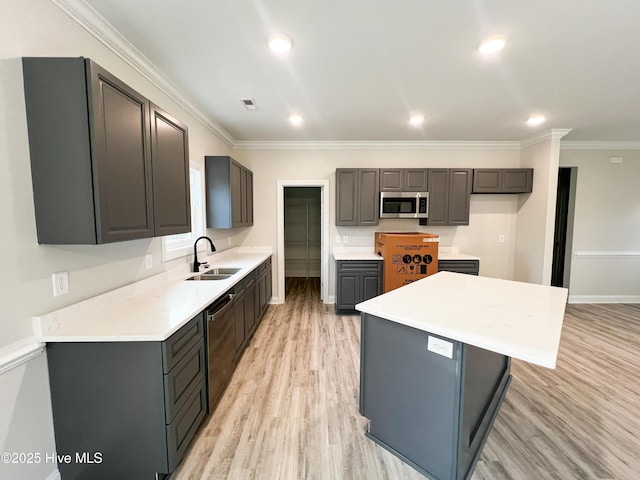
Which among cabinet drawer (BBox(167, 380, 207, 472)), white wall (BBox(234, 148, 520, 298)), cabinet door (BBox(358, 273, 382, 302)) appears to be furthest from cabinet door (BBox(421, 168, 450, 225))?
cabinet drawer (BBox(167, 380, 207, 472))

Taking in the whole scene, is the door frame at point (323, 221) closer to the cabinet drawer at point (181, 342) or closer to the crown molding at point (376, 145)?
the crown molding at point (376, 145)

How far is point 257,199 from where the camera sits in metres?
4.39

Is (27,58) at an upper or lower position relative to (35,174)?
upper

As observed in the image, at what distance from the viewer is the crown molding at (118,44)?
1.50m

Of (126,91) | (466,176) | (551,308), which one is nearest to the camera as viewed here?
(126,91)

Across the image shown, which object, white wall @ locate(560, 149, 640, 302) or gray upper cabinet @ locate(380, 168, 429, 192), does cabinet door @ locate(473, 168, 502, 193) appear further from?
white wall @ locate(560, 149, 640, 302)

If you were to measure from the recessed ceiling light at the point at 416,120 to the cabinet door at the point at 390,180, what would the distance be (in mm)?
738

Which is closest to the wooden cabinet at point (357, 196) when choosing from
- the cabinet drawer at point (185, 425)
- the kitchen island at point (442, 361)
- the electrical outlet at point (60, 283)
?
the kitchen island at point (442, 361)

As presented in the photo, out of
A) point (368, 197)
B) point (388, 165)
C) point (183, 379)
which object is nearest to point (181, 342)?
point (183, 379)

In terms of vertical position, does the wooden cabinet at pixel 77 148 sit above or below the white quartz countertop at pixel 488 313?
above

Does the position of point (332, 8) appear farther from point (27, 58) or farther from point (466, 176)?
point (466, 176)

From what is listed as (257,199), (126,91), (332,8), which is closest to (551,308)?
(332,8)

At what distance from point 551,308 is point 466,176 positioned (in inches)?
116

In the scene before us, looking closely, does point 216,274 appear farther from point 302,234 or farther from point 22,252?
point 302,234
